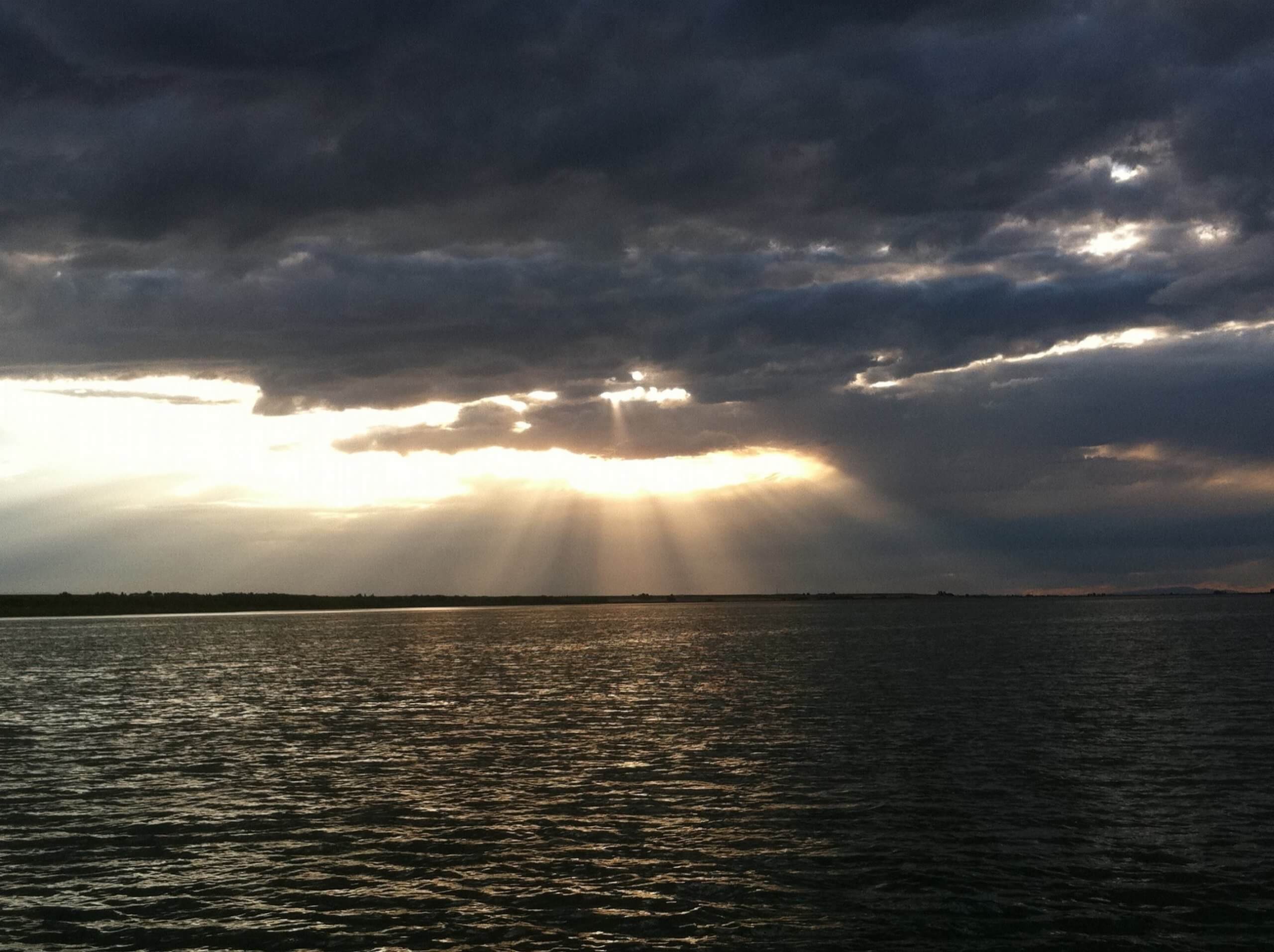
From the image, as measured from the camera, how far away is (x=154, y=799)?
36969 millimetres

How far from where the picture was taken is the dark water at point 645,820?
23328mm

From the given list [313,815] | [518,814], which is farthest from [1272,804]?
[313,815]

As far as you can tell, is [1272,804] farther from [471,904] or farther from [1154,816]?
[471,904]

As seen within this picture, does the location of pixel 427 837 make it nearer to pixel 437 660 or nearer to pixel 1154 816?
pixel 1154 816

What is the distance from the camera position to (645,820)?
1302 inches

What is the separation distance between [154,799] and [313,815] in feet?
22.8

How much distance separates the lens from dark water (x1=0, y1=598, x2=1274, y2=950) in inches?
918

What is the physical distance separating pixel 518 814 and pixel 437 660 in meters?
85.3

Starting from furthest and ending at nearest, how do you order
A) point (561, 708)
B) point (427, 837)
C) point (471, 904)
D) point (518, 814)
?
1. point (561, 708)
2. point (518, 814)
3. point (427, 837)
4. point (471, 904)

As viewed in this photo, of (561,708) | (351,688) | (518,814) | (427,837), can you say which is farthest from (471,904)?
(351,688)

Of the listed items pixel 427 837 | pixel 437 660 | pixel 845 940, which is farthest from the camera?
pixel 437 660

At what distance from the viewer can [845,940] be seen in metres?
22.1

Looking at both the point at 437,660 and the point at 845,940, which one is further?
the point at 437,660

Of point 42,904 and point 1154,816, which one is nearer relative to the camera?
point 42,904
